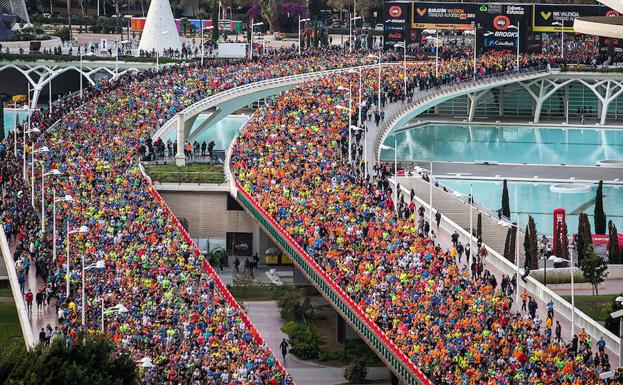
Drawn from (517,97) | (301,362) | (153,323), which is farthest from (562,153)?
(153,323)

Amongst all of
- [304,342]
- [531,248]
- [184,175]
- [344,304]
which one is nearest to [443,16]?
[184,175]

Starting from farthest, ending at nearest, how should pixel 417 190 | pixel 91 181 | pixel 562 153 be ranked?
1. pixel 562 153
2. pixel 417 190
3. pixel 91 181

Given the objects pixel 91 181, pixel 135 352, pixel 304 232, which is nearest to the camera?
pixel 135 352

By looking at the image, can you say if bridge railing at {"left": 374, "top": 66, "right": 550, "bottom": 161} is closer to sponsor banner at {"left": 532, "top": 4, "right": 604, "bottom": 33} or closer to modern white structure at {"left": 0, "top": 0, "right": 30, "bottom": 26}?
sponsor banner at {"left": 532, "top": 4, "right": 604, "bottom": 33}

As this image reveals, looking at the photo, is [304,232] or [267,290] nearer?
[304,232]

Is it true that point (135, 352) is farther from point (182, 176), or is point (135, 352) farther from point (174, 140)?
point (174, 140)

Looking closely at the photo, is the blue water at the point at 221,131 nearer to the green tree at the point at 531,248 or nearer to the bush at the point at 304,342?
the green tree at the point at 531,248
